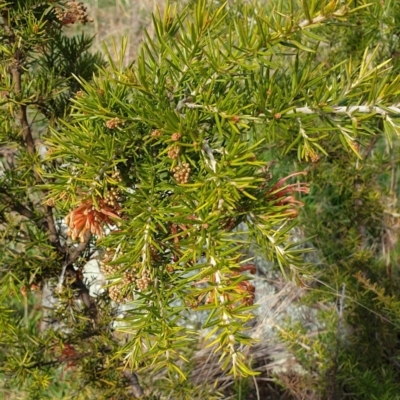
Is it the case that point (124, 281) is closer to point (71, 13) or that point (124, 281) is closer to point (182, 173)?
point (182, 173)

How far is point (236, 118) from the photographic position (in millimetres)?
480

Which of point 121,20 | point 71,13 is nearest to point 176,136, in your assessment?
point 71,13

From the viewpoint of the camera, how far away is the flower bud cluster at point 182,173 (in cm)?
48

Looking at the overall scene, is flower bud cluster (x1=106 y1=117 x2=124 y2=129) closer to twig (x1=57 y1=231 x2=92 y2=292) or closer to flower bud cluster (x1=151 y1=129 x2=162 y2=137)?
flower bud cluster (x1=151 y1=129 x2=162 y2=137)

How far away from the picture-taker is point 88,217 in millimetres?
518

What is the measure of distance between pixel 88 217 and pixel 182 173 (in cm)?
11

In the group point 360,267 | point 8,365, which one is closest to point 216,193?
point 8,365

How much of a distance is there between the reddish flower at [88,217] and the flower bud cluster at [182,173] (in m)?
0.08

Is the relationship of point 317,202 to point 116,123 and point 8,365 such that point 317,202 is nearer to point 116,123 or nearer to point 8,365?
point 8,365

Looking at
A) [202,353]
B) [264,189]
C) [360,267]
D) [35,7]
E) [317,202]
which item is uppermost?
[35,7]

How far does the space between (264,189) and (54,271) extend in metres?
0.40

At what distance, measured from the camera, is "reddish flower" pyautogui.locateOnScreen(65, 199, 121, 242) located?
1.69 ft

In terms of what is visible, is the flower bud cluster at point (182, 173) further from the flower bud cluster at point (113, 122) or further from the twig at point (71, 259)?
the twig at point (71, 259)

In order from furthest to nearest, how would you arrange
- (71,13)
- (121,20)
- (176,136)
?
(121,20) → (71,13) → (176,136)
